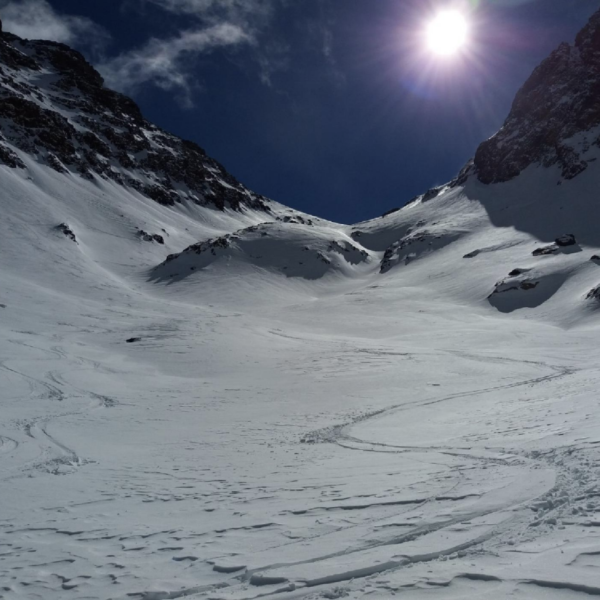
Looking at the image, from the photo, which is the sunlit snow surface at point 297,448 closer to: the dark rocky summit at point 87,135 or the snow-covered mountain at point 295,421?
the snow-covered mountain at point 295,421

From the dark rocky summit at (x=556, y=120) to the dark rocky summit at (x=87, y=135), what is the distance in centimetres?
6302

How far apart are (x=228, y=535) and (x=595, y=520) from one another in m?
4.24

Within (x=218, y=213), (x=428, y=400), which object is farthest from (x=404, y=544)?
(x=218, y=213)

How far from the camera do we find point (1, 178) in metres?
64.5

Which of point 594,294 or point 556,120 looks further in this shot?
point 556,120

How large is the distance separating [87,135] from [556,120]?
313 feet

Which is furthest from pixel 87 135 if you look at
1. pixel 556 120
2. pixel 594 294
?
pixel 594 294

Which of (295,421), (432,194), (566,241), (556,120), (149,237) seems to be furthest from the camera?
(432,194)

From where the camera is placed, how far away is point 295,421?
13453 millimetres

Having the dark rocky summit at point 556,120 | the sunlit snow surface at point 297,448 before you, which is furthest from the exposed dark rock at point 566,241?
the dark rocky summit at point 556,120

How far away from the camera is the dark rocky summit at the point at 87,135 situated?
8400 cm

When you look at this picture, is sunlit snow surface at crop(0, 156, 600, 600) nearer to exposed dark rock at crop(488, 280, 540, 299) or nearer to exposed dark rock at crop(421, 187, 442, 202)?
exposed dark rock at crop(488, 280, 540, 299)

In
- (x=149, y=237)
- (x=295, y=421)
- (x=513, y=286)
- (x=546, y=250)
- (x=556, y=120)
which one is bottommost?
(x=295, y=421)

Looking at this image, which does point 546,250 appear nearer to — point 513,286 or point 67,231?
point 513,286
